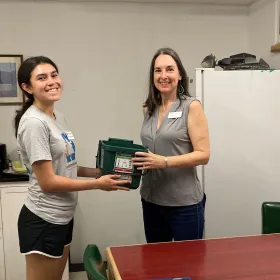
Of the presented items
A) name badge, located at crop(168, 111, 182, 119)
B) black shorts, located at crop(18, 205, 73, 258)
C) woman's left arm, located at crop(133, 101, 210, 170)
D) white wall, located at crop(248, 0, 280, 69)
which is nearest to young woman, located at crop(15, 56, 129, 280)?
black shorts, located at crop(18, 205, 73, 258)

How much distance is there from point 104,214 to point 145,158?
5.83ft

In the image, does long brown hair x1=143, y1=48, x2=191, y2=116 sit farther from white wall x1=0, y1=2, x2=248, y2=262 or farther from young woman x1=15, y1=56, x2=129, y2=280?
white wall x1=0, y1=2, x2=248, y2=262

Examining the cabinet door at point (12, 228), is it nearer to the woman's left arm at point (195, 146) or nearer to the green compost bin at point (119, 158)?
the green compost bin at point (119, 158)

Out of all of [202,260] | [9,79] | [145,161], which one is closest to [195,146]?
[145,161]

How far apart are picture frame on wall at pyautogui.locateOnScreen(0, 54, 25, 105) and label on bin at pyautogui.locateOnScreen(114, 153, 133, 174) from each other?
70.0 inches

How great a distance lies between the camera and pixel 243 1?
10.4ft

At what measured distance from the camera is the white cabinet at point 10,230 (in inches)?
106

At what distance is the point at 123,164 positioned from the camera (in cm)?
164

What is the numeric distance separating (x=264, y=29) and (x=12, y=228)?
272 cm

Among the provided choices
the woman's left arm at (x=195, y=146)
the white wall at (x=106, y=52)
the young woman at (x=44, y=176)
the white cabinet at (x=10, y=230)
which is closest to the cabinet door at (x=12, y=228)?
the white cabinet at (x=10, y=230)

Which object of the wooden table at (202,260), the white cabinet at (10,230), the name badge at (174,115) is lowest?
the white cabinet at (10,230)

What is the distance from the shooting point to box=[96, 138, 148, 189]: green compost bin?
163 centimetres

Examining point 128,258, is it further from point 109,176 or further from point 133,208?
point 133,208

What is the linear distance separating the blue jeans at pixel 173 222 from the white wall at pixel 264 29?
170cm
